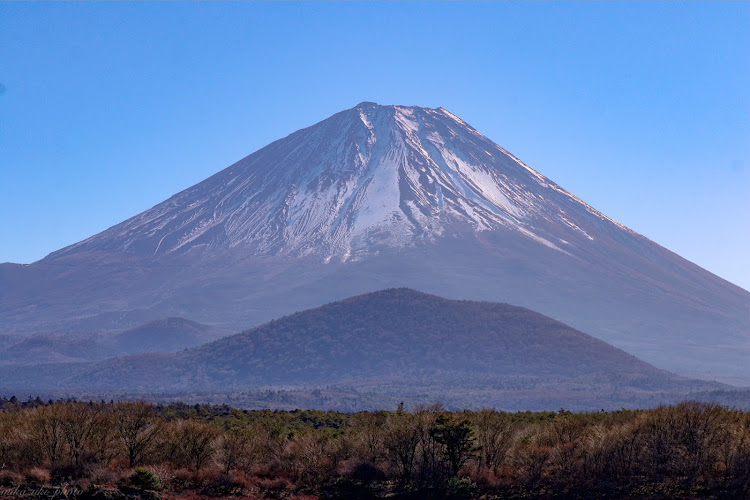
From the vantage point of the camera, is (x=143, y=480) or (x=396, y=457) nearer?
(x=143, y=480)

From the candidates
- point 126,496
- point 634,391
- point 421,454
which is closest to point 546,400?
→ point 634,391

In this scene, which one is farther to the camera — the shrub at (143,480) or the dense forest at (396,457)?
the dense forest at (396,457)

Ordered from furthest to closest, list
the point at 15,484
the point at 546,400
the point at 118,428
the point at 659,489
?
the point at 546,400, the point at 118,428, the point at 659,489, the point at 15,484

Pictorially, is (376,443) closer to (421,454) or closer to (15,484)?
(421,454)

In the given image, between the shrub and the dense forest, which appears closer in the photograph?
the shrub
